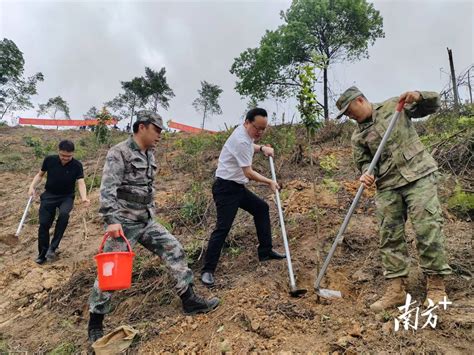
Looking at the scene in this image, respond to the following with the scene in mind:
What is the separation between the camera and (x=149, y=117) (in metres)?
3.05

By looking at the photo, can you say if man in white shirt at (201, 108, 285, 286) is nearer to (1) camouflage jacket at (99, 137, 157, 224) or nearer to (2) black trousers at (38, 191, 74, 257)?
(1) camouflage jacket at (99, 137, 157, 224)

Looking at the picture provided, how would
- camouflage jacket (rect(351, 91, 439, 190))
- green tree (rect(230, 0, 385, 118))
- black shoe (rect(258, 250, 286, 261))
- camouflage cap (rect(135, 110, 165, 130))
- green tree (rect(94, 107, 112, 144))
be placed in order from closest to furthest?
camouflage jacket (rect(351, 91, 439, 190))
camouflage cap (rect(135, 110, 165, 130))
black shoe (rect(258, 250, 286, 261))
green tree (rect(94, 107, 112, 144))
green tree (rect(230, 0, 385, 118))

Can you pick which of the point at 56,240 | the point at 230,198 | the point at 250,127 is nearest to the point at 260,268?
the point at 230,198

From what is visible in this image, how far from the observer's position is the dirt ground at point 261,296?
253 cm

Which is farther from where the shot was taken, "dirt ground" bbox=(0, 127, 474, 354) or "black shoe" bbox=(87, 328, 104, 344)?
"black shoe" bbox=(87, 328, 104, 344)

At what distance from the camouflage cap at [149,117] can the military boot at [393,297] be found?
219 centimetres

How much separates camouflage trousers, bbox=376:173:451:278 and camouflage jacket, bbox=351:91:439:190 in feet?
0.25

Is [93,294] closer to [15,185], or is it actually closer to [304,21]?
[15,185]

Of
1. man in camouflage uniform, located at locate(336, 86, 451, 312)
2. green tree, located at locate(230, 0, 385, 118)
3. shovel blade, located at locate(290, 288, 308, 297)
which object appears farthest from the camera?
green tree, located at locate(230, 0, 385, 118)

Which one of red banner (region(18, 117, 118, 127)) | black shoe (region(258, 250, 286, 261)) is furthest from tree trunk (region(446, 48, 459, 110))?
red banner (region(18, 117, 118, 127))

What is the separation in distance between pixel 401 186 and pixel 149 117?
6.68ft

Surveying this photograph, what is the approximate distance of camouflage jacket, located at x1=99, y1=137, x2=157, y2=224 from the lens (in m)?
2.85

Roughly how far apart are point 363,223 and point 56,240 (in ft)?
13.8

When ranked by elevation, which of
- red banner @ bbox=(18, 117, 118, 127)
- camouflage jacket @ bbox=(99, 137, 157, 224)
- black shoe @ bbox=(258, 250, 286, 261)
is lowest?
black shoe @ bbox=(258, 250, 286, 261)
